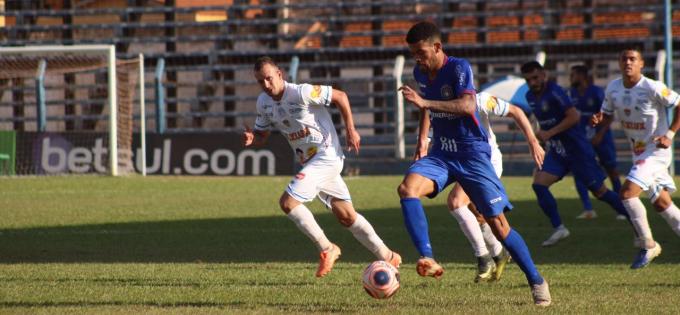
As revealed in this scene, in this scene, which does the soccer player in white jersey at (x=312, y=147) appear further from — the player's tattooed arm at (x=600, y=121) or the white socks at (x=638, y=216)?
the white socks at (x=638, y=216)

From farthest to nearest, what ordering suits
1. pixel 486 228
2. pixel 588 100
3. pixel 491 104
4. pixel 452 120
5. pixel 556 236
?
1. pixel 588 100
2. pixel 556 236
3. pixel 486 228
4. pixel 491 104
5. pixel 452 120

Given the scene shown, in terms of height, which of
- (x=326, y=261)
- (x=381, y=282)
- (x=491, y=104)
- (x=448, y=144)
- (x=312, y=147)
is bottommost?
(x=326, y=261)

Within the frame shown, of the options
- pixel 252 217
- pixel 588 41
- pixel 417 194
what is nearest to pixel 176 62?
pixel 588 41

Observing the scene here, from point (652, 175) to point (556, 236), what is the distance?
248 cm

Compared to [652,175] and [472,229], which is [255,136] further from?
[652,175]

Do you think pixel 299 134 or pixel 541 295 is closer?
pixel 541 295

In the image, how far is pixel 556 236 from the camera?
1344 centimetres

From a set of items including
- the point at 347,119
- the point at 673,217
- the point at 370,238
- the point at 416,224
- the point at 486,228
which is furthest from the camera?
the point at 673,217

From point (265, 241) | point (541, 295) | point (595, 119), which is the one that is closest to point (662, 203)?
point (595, 119)

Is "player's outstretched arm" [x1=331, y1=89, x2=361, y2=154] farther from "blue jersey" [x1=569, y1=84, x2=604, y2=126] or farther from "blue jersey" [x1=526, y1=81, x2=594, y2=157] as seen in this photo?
"blue jersey" [x1=569, y1=84, x2=604, y2=126]

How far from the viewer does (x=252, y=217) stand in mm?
16547

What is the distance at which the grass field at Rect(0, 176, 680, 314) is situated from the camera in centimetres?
818

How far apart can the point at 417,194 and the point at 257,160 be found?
60.4 ft

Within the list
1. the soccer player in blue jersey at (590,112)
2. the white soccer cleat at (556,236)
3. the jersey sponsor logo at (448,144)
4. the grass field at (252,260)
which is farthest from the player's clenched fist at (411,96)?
the soccer player in blue jersey at (590,112)
